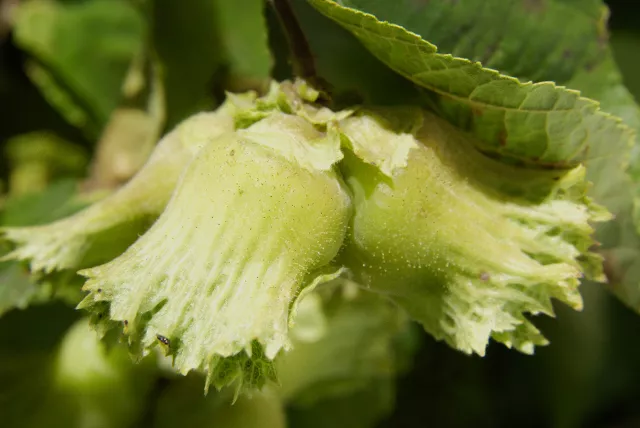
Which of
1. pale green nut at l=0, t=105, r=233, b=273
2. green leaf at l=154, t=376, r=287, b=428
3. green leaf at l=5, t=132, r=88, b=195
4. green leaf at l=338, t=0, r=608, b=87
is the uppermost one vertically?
green leaf at l=338, t=0, r=608, b=87

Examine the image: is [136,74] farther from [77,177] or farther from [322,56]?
[322,56]

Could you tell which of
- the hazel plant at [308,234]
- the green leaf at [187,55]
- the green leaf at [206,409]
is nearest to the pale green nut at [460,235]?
the hazel plant at [308,234]

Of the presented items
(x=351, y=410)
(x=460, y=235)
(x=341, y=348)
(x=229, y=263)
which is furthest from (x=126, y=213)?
(x=351, y=410)

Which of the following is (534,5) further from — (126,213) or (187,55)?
(187,55)

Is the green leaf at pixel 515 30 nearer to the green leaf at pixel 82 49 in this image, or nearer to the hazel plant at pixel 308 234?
the hazel plant at pixel 308 234

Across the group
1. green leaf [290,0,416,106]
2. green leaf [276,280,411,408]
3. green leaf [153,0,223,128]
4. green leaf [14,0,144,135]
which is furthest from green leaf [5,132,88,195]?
green leaf [290,0,416,106]

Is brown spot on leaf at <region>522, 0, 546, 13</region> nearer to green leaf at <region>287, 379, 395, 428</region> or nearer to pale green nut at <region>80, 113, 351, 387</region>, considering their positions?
pale green nut at <region>80, 113, 351, 387</region>
